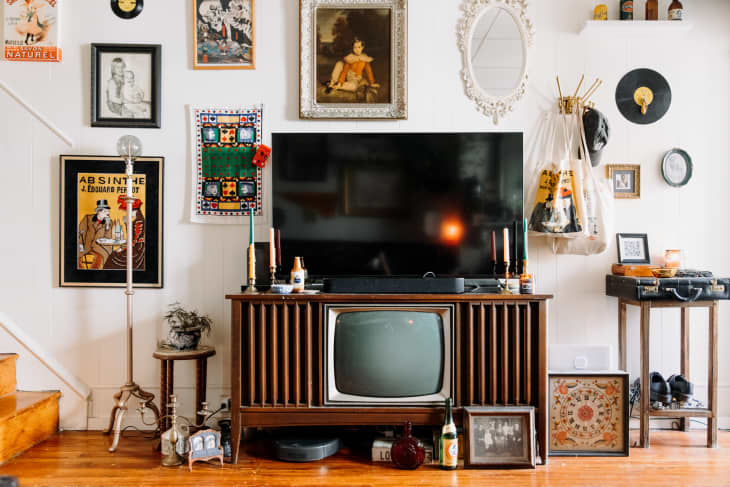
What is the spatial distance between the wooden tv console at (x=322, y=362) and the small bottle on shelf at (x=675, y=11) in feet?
5.87

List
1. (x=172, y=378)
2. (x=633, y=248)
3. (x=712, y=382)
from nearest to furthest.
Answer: (x=712, y=382) → (x=172, y=378) → (x=633, y=248)

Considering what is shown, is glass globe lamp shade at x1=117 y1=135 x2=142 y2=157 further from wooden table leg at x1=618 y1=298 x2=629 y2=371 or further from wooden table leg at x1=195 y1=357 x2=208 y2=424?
wooden table leg at x1=618 y1=298 x2=629 y2=371

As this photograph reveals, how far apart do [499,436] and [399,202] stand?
1.25 meters

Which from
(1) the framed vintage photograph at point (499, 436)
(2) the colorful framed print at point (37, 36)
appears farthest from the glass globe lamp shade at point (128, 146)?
(1) the framed vintage photograph at point (499, 436)

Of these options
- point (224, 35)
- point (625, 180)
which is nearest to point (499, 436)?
point (625, 180)

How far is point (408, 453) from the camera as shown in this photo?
2475 mm

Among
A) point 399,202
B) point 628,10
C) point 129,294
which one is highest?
point 628,10

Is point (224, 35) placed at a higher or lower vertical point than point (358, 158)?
higher

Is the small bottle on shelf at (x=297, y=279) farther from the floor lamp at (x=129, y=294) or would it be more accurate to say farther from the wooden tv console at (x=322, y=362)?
the floor lamp at (x=129, y=294)

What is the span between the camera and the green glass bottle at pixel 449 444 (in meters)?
2.46

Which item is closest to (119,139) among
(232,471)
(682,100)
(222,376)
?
(222,376)

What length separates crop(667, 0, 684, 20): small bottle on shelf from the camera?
9.88 ft

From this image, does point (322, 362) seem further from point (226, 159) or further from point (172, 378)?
point (226, 159)

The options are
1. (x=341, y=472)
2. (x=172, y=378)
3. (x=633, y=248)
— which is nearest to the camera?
(x=341, y=472)
